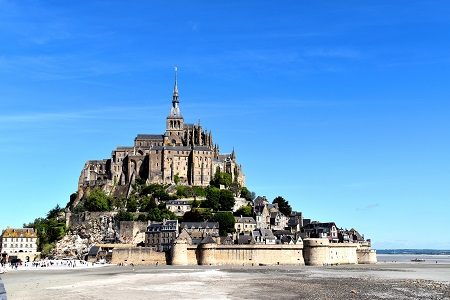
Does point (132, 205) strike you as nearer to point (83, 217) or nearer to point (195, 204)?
point (83, 217)

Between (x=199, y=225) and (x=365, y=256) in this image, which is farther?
(x=365, y=256)

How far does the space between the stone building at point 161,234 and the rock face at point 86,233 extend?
5812mm

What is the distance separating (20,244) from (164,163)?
91.7ft

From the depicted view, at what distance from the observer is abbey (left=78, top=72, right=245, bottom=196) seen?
104125 millimetres

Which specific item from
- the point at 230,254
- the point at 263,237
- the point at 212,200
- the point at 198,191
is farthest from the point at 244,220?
the point at 198,191

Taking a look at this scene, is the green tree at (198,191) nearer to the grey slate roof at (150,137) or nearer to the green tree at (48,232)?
the grey slate roof at (150,137)

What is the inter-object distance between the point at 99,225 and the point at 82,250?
534 centimetres

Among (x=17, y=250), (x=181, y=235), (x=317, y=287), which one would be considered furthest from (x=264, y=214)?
(x=317, y=287)

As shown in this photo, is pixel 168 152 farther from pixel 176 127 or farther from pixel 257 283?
pixel 257 283

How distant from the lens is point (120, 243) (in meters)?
87.9

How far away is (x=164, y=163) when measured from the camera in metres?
104

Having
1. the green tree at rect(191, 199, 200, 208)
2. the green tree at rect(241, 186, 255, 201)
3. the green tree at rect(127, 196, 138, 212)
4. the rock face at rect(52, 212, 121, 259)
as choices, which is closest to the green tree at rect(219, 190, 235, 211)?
the green tree at rect(191, 199, 200, 208)

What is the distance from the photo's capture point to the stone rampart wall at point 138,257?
81.8 meters

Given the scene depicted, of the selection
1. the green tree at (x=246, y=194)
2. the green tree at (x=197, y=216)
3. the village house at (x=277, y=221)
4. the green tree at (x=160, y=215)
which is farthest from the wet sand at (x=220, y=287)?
the green tree at (x=246, y=194)
